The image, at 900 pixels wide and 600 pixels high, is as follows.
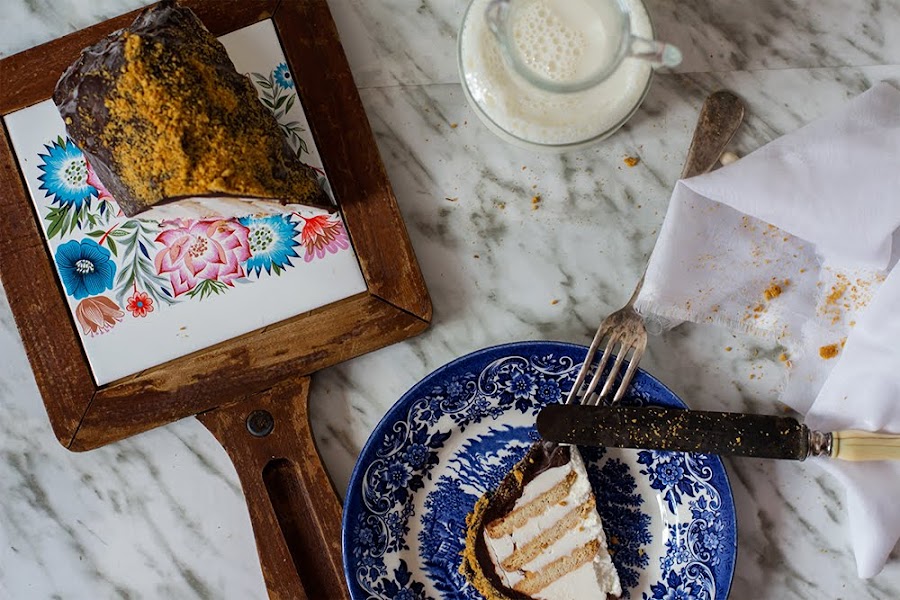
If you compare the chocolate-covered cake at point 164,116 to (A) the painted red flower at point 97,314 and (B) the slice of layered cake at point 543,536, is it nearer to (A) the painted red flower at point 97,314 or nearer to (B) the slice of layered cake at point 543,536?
(A) the painted red flower at point 97,314

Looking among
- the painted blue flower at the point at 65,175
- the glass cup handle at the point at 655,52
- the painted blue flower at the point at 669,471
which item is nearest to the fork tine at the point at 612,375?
the painted blue flower at the point at 669,471

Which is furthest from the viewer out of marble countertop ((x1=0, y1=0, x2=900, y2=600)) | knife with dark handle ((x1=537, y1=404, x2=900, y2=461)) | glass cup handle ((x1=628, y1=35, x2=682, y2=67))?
marble countertop ((x1=0, y1=0, x2=900, y2=600))

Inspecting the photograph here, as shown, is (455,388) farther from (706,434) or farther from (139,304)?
(139,304)

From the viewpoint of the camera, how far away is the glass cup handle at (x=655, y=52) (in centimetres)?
87

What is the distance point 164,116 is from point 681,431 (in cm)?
71

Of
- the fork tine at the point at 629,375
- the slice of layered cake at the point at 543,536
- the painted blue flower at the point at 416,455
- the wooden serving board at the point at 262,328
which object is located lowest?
the slice of layered cake at the point at 543,536

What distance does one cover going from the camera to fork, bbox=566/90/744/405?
3.31ft

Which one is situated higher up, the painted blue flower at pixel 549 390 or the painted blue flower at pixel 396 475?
the painted blue flower at pixel 549 390

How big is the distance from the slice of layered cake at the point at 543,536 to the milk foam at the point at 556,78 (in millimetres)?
407

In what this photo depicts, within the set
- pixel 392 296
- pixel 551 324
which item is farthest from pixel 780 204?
pixel 392 296

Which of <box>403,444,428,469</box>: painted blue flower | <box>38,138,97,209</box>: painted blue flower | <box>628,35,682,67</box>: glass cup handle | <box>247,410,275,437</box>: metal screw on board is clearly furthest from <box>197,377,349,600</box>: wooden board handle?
<box>628,35,682,67</box>: glass cup handle

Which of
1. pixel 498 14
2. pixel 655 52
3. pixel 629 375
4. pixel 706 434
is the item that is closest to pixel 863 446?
pixel 706 434

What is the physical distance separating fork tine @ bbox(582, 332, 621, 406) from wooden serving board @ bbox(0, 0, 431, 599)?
0.23 meters

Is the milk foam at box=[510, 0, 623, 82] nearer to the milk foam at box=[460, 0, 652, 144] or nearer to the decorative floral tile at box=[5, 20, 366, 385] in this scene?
the milk foam at box=[460, 0, 652, 144]
